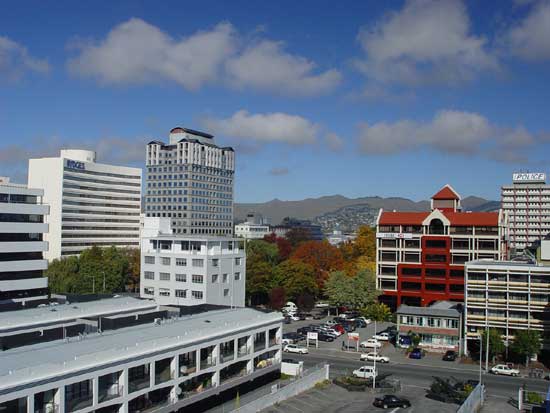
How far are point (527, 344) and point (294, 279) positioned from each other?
113 ft

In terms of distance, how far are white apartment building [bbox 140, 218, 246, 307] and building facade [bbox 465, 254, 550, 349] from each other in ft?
81.8

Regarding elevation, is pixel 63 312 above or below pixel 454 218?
below

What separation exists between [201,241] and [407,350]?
23.3 m

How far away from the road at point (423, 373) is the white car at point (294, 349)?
0.55 metres

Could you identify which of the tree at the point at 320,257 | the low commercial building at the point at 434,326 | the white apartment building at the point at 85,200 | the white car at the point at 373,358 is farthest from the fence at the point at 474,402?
the white apartment building at the point at 85,200

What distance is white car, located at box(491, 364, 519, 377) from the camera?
47.8 meters

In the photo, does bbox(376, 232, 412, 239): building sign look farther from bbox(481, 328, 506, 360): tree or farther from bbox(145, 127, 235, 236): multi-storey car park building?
bbox(145, 127, 235, 236): multi-storey car park building

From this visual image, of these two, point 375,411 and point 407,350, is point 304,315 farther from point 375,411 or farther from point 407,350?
point 375,411

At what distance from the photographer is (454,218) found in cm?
7206

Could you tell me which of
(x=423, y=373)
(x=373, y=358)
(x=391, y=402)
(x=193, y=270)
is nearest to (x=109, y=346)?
(x=391, y=402)

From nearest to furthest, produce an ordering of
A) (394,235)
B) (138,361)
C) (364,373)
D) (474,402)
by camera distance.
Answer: (138,361), (474,402), (364,373), (394,235)

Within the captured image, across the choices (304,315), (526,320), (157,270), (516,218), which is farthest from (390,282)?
(516,218)

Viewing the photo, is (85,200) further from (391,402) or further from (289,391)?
(391,402)

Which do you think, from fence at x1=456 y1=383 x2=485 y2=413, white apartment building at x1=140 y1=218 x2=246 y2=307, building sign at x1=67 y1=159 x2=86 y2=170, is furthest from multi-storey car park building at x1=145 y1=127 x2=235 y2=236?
fence at x1=456 y1=383 x2=485 y2=413
